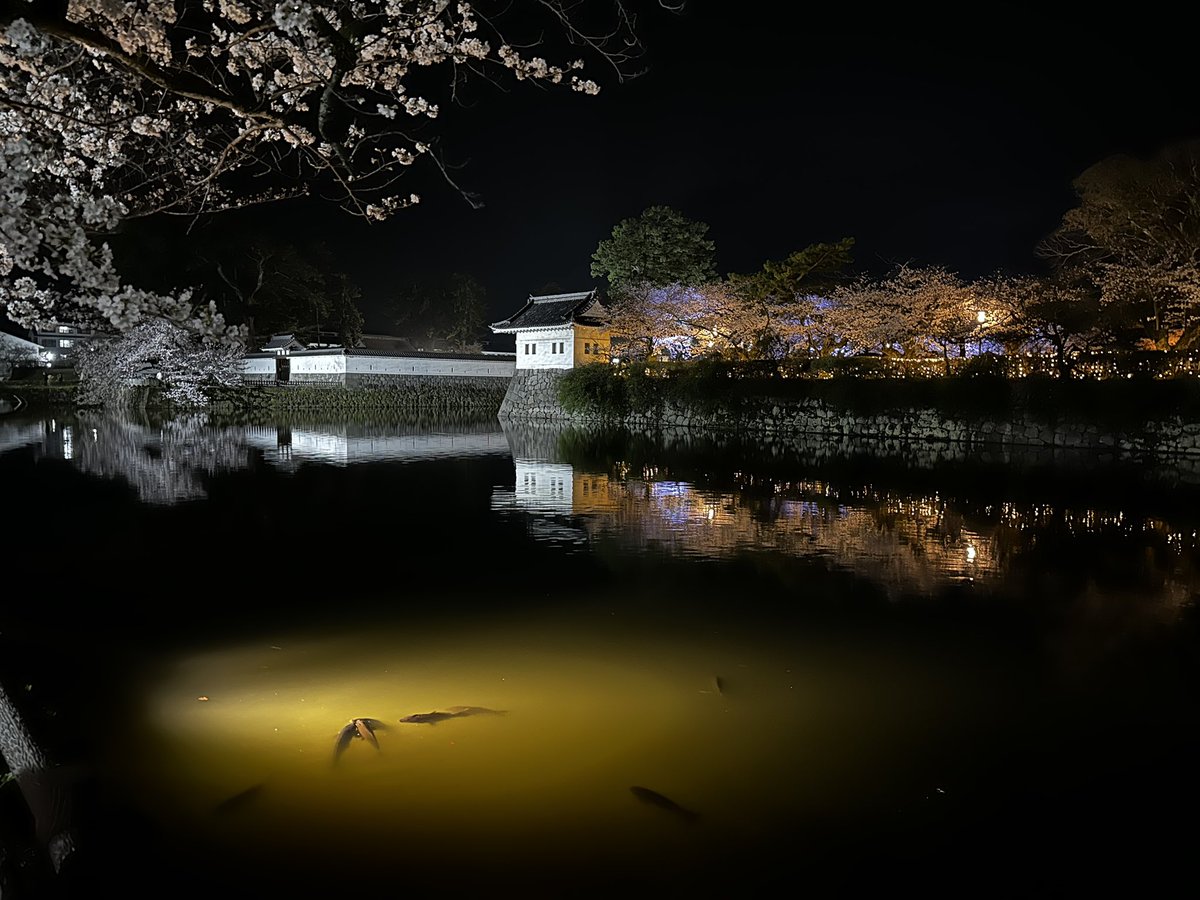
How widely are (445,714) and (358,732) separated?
530mm

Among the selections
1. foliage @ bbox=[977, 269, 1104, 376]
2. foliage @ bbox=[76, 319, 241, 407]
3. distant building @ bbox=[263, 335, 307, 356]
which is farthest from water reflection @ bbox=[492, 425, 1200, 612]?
distant building @ bbox=[263, 335, 307, 356]

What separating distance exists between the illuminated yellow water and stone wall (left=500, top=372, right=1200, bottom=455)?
17030 millimetres

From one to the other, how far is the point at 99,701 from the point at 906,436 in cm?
2323

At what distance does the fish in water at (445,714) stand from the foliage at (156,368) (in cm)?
3617

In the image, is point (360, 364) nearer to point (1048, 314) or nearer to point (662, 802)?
point (1048, 314)

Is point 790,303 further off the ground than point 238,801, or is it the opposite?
point 790,303

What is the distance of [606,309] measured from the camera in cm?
4066

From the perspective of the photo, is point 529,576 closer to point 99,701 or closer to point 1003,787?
point 99,701

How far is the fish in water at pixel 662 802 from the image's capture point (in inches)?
161

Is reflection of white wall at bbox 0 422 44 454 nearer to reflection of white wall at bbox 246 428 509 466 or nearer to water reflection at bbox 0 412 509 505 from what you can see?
water reflection at bbox 0 412 509 505

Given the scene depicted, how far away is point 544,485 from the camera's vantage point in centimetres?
1617

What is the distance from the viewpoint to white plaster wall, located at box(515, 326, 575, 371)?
4044cm

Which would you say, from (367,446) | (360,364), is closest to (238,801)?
(367,446)

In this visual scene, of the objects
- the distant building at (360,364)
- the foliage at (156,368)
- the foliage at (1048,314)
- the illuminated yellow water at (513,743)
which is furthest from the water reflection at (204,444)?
the foliage at (1048,314)
